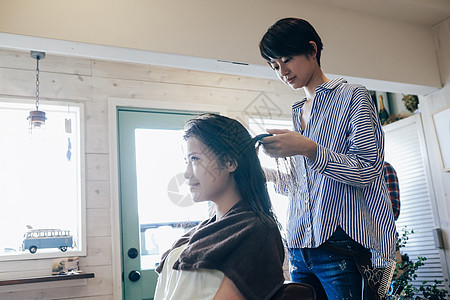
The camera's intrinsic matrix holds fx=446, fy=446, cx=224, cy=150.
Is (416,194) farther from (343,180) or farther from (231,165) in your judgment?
(231,165)

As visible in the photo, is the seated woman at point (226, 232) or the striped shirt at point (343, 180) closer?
the seated woman at point (226, 232)

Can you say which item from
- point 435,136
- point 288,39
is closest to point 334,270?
point 288,39

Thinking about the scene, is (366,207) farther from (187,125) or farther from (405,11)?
(405,11)

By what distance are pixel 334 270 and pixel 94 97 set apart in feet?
8.83

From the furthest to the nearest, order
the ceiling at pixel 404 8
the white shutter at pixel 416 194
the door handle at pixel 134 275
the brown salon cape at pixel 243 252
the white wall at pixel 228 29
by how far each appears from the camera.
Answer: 1. the white shutter at pixel 416 194
2. the door handle at pixel 134 275
3. the ceiling at pixel 404 8
4. the white wall at pixel 228 29
5. the brown salon cape at pixel 243 252

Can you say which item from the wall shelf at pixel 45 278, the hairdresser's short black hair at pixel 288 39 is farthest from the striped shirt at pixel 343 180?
the wall shelf at pixel 45 278

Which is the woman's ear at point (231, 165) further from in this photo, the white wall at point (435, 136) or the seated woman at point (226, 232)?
the white wall at point (435, 136)

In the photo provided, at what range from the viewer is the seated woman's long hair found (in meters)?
1.24

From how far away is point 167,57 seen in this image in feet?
8.28

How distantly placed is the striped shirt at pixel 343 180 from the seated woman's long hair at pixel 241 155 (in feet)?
0.48

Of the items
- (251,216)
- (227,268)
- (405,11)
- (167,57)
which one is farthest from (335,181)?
(405,11)

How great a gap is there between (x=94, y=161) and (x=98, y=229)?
1.65ft

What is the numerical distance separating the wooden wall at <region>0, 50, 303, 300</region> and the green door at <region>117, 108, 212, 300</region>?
0.38 ft

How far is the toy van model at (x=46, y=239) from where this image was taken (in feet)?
9.87
